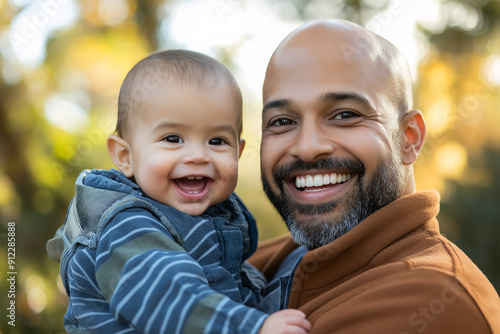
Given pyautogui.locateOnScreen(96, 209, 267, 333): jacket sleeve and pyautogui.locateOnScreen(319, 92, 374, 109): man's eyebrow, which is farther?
pyautogui.locateOnScreen(319, 92, 374, 109): man's eyebrow

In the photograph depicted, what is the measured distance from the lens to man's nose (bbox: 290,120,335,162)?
6.65 feet

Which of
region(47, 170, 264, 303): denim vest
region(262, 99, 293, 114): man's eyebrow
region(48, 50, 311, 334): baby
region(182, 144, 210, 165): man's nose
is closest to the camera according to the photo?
region(48, 50, 311, 334): baby

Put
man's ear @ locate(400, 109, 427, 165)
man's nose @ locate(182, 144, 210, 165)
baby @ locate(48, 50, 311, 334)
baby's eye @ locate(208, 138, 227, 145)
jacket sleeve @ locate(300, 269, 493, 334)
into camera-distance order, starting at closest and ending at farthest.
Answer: jacket sleeve @ locate(300, 269, 493, 334) < baby @ locate(48, 50, 311, 334) < man's nose @ locate(182, 144, 210, 165) < baby's eye @ locate(208, 138, 227, 145) < man's ear @ locate(400, 109, 427, 165)

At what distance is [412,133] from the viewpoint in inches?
89.7

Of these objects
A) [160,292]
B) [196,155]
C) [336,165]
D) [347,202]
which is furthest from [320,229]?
[160,292]

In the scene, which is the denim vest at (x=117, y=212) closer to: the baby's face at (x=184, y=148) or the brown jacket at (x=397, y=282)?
the baby's face at (x=184, y=148)

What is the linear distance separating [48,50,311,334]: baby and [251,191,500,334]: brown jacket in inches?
7.3

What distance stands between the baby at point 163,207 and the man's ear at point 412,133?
0.77 m

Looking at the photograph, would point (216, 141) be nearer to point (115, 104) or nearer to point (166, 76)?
point (166, 76)

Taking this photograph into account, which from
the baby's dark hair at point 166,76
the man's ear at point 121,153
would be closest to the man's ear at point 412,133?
the baby's dark hair at point 166,76

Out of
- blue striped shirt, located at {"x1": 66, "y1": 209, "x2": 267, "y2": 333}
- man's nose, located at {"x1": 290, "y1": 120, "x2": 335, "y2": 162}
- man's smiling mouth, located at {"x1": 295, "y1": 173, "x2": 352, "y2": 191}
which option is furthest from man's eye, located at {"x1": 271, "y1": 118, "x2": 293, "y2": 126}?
blue striped shirt, located at {"x1": 66, "y1": 209, "x2": 267, "y2": 333}

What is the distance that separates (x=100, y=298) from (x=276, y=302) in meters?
0.74

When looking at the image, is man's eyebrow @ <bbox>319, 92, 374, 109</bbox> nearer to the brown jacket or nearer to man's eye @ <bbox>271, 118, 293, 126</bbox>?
man's eye @ <bbox>271, 118, 293, 126</bbox>

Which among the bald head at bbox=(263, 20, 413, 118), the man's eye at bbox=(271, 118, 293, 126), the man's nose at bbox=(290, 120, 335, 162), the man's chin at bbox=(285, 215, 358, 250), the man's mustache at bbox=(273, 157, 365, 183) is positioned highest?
the bald head at bbox=(263, 20, 413, 118)
